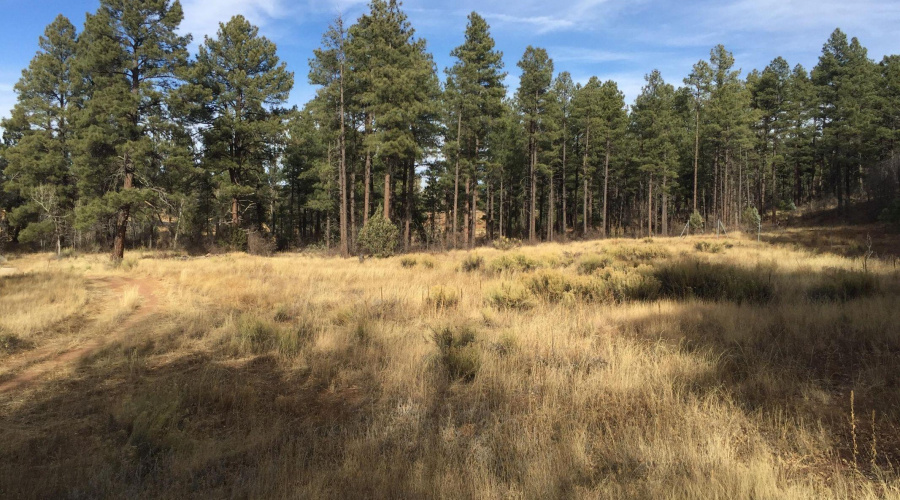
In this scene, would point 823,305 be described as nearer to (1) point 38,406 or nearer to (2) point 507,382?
(2) point 507,382

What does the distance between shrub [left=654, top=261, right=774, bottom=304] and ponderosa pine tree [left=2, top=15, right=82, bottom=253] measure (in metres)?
35.1

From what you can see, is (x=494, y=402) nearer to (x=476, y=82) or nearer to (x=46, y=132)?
(x=476, y=82)

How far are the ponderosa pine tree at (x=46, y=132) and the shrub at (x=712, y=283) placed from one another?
3506cm

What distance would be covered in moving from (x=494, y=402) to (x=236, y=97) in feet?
101

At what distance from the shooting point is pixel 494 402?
4.35m

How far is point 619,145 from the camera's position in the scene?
43.0 m

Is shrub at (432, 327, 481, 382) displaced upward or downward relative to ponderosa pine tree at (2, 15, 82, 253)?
downward

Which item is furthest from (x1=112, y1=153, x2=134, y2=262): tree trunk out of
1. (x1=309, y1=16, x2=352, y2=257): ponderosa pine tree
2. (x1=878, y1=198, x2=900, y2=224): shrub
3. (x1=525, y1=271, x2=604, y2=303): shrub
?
(x1=878, y1=198, x2=900, y2=224): shrub

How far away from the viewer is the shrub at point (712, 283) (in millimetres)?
8016

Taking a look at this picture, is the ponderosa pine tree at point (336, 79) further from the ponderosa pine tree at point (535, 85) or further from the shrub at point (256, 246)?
the ponderosa pine tree at point (535, 85)

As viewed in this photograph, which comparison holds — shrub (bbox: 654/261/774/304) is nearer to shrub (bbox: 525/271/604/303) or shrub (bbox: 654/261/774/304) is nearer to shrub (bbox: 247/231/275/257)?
shrub (bbox: 525/271/604/303)

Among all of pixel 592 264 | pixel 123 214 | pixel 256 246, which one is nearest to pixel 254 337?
pixel 592 264

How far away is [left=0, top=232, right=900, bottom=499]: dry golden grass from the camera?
9.73 ft

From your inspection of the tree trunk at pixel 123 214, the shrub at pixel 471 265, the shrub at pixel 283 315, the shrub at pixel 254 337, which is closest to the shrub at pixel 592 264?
the shrub at pixel 471 265
